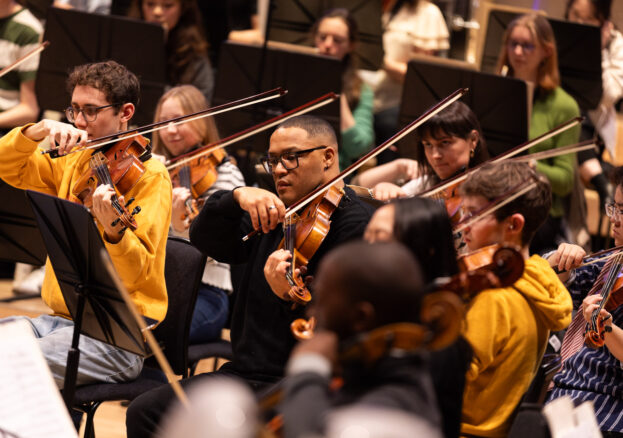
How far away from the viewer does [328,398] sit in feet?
4.00

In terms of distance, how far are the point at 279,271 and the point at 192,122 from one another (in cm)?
136

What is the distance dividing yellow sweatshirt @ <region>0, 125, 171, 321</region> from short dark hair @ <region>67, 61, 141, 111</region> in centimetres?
19

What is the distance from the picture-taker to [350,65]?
4.20 metres

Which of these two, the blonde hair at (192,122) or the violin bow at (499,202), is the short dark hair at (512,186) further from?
the blonde hair at (192,122)

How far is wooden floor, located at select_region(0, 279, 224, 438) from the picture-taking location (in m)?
2.96

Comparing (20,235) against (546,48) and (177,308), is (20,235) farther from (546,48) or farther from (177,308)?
(546,48)

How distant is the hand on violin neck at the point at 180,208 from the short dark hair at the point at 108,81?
0.68 meters

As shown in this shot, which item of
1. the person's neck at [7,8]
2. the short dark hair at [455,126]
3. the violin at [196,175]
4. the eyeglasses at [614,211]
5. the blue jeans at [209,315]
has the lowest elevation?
the blue jeans at [209,315]

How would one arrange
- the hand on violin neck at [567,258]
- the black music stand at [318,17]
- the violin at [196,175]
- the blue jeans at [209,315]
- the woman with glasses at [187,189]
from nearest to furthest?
1. the hand on violin neck at [567,258]
2. the blue jeans at [209,315]
3. the woman with glasses at [187,189]
4. the violin at [196,175]
5. the black music stand at [318,17]

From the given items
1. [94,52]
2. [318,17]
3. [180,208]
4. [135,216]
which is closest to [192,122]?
[180,208]

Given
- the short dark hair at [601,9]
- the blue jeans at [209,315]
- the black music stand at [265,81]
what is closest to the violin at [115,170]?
the blue jeans at [209,315]

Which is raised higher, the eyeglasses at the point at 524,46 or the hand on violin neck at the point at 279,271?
the eyeglasses at the point at 524,46

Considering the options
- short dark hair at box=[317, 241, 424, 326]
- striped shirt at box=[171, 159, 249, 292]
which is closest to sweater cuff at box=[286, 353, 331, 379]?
short dark hair at box=[317, 241, 424, 326]

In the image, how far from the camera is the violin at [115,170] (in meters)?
2.36
